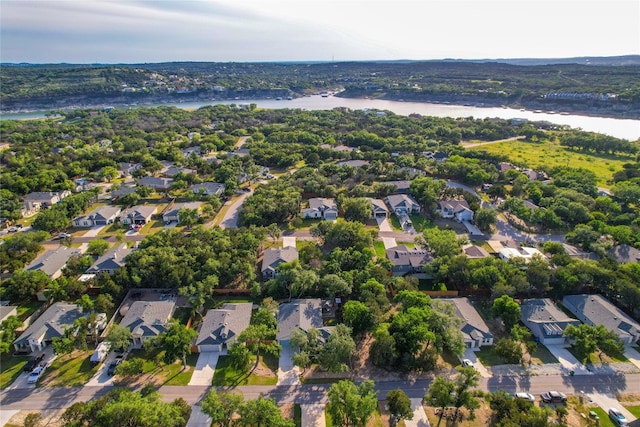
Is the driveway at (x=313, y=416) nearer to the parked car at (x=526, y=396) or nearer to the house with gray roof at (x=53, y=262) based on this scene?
the parked car at (x=526, y=396)

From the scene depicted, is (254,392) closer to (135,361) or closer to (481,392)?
(135,361)

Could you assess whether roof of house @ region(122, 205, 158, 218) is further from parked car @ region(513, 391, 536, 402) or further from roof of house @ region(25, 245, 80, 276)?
parked car @ region(513, 391, 536, 402)

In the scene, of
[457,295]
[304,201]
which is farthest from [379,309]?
[304,201]

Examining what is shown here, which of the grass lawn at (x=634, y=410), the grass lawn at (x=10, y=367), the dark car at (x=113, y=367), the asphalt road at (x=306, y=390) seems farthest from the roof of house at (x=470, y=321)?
the grass lawn at (x=10, y=367)

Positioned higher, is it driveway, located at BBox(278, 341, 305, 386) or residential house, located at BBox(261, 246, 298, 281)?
residential house, located at BBox(261, 246, 298, 281)

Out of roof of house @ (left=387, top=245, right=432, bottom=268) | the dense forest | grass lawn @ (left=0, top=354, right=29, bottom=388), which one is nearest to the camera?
grass lawn @ (left=0, top=354, right=29, bottom=388)

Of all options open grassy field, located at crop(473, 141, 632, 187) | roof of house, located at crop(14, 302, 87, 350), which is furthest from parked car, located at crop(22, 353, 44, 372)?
open grassy field, located at crop(473, 141, 632, 187)
